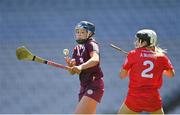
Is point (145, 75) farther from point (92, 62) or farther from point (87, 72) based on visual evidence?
point (87, 72)

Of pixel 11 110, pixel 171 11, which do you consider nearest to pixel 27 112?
pixel 11 110

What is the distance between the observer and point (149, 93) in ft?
17.9

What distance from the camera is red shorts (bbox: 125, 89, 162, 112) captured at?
5453 millimetres

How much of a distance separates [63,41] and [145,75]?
459 centimetres

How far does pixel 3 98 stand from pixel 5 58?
2.96 ft

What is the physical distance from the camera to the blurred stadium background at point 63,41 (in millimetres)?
9016

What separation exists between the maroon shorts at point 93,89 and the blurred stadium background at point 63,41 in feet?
10.1

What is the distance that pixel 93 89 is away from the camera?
5.70 meters

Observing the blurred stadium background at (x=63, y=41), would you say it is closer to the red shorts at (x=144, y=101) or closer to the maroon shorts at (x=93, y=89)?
the maroon shorts at (x=93, y=89)

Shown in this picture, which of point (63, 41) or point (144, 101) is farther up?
point (63, 41)

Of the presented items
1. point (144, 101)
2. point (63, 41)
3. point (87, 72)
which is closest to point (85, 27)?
point (87, 72)

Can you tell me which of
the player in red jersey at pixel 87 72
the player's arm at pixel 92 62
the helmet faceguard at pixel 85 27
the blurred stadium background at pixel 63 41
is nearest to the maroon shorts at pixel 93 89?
the player in red jersey at pixel 87 72

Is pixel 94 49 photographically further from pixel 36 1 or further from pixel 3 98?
pixel 36 1

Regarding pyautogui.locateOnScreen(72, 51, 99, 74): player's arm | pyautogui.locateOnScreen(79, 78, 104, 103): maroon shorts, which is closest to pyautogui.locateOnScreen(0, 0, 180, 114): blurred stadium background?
pyautogui.locateOnScreen(79, 78, 104, 103): maroon shorts
